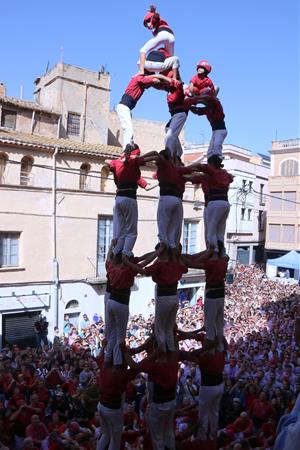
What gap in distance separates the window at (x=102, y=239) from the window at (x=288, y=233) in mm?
19500

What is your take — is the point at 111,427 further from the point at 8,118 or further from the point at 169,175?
the point at 8,118

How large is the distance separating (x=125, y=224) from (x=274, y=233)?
3232cm

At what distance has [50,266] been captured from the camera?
1959cm

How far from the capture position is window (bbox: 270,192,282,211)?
37.1 meters

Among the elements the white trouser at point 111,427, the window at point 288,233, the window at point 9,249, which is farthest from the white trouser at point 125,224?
the window at point 288,233

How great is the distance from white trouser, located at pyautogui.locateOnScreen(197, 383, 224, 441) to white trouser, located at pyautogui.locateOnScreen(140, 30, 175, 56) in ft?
17.9

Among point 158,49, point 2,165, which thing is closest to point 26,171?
point 2,165

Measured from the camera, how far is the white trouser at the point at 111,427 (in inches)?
259

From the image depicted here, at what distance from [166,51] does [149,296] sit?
56.0 ft

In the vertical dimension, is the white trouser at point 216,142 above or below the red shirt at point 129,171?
above

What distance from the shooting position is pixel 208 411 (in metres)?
7.30

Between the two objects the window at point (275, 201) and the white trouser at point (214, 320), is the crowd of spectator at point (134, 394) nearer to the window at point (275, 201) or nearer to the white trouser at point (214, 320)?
the white trouser at point (214, 320)

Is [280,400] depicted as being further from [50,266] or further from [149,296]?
[149,296]

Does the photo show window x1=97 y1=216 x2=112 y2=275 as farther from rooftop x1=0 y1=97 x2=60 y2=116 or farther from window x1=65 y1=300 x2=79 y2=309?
rooftop x1=0 y1=97 x2=60 y2=116
